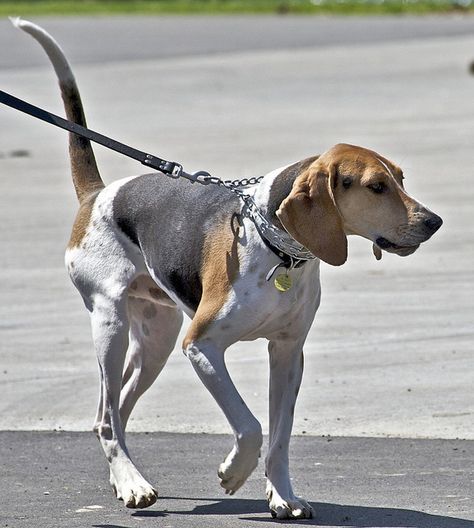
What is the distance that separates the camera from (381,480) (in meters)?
6.14

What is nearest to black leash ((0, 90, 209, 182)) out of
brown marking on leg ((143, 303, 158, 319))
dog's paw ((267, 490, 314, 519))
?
brown marking on leg ((143, 303, 158, 319))

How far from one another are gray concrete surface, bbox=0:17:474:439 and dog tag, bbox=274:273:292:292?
1579 millimetres

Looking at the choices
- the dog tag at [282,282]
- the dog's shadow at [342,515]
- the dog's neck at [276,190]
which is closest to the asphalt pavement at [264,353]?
the dog's shadow at [342,515]

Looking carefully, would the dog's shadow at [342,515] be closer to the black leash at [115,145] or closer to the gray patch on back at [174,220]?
the gray patch on back at [174,220]

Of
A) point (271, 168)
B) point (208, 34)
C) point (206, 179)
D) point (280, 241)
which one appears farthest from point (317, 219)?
point (208, 34)

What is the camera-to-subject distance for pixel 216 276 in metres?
5.60

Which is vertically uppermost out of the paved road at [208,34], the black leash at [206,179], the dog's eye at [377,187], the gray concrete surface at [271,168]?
the dog's eye at [377,187]

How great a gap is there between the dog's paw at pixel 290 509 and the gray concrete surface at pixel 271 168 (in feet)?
4.04

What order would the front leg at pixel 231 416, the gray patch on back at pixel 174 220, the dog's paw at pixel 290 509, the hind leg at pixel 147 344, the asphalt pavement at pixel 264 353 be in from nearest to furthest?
the front leg at pixel 231 416, the dog's paw at pixel 290 509, the gray patch on back at pixel 174 220, the asphalt pavement at pixel 264 353, the hind leg at pixel 147 344

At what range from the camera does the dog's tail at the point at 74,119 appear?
262 inches

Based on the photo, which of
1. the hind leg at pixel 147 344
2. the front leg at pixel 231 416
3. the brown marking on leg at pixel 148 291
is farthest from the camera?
the hind leg at pixel 147 344

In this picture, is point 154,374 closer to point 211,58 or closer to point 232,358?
point 232,358

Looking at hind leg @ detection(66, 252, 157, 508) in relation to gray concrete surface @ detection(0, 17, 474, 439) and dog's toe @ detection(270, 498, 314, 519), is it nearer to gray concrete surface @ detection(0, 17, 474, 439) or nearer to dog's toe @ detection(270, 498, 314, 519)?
dog's toe @ detection(270, 498, 314, 519)

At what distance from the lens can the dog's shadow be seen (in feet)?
18.1
